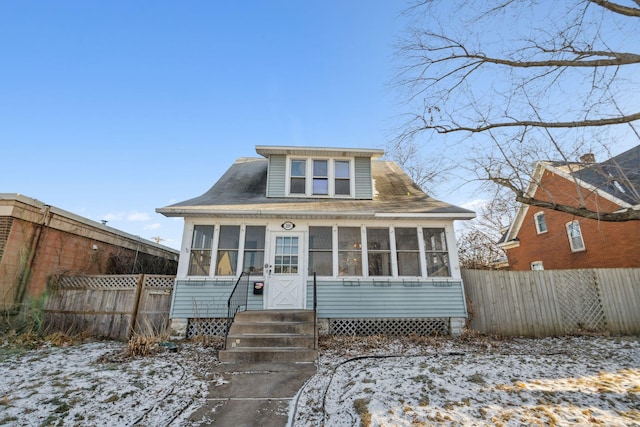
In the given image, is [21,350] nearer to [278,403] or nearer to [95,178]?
[278,403]

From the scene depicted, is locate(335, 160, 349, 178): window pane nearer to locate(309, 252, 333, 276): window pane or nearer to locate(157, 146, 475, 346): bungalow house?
locate(157, 146, 475, 346): bungalow house

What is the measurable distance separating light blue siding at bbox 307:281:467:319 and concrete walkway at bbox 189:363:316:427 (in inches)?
97.3

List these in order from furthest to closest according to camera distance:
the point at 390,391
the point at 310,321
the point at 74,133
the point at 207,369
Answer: the point at 74,133, the point at 310,321, the point at 207,369, the point at 390,391

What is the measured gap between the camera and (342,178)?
9336mm

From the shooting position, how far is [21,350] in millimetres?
5633

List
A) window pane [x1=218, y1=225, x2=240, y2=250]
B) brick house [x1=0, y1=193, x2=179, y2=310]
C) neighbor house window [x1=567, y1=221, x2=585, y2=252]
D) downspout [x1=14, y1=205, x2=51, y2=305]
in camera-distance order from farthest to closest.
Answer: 1. neighbor house window [x1=567, y1=221, x2=585, y2=252]
2. window pane [x1=218, y1=225, x2=240, y2=250]
3. downspout [x1=14, y1=205, x2=51, y2=305]
4. brick house [x1=0, y1=193, x2=179, y2=310]

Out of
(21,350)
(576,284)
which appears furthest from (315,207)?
(576,284)

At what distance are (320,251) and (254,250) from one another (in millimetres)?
1835

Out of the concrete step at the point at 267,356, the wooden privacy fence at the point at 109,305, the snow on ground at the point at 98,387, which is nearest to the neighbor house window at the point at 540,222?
the concrete step at the point at 267,356

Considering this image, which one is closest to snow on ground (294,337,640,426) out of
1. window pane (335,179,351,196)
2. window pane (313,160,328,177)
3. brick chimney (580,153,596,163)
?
brick chimney (580,153,596,163)

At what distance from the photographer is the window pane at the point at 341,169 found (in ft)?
30.8

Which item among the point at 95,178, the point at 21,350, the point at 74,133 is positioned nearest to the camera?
the point at 21,350

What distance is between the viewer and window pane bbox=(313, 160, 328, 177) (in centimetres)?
934

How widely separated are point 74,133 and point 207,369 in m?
11.8
